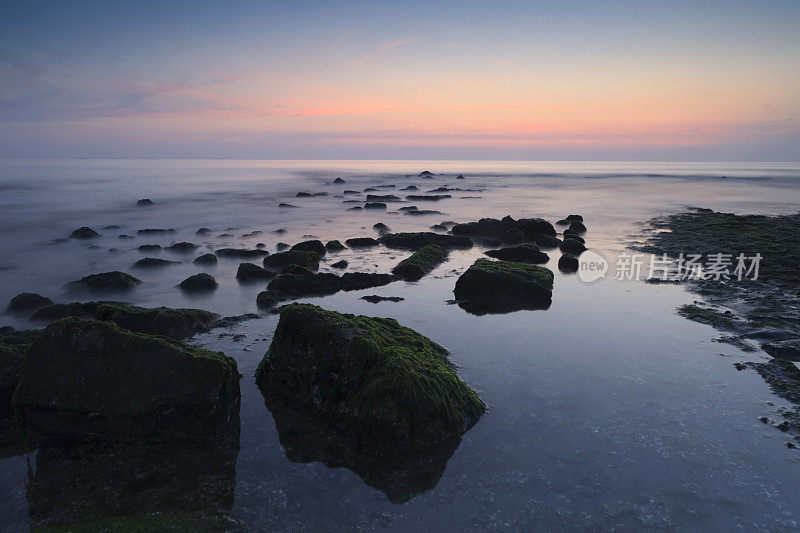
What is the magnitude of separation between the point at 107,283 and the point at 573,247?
1764 centimetres

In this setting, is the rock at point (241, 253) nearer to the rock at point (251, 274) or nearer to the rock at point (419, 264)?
the rock at point (251, 274)

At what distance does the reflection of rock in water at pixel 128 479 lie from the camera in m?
4.80

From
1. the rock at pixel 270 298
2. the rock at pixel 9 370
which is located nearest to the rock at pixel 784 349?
the rock at pixel 270 298

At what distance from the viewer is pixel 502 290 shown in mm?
12141

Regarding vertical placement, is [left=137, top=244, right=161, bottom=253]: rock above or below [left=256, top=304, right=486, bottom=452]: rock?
below

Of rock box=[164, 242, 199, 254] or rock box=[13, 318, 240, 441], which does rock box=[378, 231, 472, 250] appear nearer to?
rock box=[164, 242, 199, 254]

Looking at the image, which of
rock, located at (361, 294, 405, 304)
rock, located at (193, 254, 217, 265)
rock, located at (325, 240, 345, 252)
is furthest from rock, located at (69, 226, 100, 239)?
rock, located at (361, 294, 405, 304)

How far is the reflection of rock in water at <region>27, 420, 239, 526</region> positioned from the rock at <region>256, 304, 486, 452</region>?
4.22ft

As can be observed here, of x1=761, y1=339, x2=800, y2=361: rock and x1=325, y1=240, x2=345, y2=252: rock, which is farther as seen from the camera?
x1=325, y1=240, x2=345, y2=252: rock

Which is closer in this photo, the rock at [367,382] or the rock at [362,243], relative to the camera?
the rock at [367,382]

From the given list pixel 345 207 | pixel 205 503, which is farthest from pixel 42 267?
pixel 345 207

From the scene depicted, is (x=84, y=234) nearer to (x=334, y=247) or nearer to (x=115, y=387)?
(x=334, y=247)

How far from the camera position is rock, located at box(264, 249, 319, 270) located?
16391mm

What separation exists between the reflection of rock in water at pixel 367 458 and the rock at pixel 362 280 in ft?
23.8
